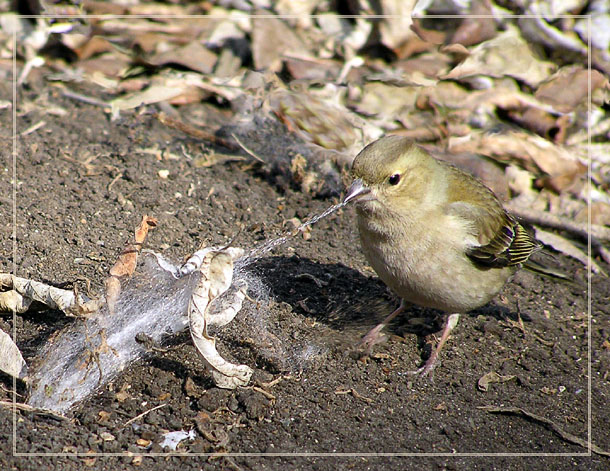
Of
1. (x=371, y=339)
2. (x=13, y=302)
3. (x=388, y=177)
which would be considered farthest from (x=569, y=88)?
(x=13, y=302)

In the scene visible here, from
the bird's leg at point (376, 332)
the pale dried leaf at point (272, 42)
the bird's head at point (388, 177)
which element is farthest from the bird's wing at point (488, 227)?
the pale dried leaf at point (272, 42)

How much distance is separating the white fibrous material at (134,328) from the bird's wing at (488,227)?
68.0 inches

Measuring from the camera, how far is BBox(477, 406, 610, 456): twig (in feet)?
13.5

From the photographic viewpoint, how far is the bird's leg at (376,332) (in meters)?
4.90

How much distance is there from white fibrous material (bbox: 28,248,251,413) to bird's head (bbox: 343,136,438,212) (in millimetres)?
1027

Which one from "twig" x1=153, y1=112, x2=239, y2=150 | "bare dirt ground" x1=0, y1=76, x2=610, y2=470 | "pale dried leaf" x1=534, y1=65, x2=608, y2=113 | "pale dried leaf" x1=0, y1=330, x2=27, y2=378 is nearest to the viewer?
"bare dirt ground" x1=0, y1=76, x2=610, y2=470

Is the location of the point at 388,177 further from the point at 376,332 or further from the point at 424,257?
the point at 376,332

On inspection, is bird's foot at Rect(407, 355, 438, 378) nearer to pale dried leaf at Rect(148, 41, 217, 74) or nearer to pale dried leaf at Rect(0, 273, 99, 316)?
pale dried leaf at Rect(0, 273, 99, 316)

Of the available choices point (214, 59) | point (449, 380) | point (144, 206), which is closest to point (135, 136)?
point (144, 206)

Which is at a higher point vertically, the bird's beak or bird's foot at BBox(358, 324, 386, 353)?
the bird's beak

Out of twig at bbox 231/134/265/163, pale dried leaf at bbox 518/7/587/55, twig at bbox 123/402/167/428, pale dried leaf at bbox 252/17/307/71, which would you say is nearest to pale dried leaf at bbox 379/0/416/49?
pale dried leaf at bbox 252/17/307/71

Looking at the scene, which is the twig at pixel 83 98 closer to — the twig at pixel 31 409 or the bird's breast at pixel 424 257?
the bird's breast at pixel 424 257

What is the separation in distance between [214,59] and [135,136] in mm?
1585

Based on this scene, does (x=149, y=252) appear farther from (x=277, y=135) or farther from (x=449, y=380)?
(x=277, y=135)
